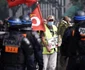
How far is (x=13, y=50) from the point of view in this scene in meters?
6.51

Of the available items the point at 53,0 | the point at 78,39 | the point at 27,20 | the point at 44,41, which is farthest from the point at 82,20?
the point at 53,0

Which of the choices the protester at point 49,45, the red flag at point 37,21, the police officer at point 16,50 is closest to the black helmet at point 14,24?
the police officer at point 16,50

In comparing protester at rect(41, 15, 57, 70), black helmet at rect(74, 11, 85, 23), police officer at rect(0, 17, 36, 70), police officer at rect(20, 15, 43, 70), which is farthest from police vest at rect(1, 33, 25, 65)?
protester at rect(41, 15, 57, 70)

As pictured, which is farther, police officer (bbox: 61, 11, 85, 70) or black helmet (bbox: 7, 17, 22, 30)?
police officer (bbox: 61, 11, 85, 70)

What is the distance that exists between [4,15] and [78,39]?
23.9m

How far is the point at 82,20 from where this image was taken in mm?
7352

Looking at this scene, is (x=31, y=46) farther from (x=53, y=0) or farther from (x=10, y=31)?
(x=53, y=0)

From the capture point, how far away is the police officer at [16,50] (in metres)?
6.53

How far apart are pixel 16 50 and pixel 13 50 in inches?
1.8

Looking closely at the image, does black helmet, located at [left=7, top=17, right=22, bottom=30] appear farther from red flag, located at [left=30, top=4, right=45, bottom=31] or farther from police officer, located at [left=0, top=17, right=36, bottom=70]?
red flag, located at [left=30, top=4, right=45, bottom=31]

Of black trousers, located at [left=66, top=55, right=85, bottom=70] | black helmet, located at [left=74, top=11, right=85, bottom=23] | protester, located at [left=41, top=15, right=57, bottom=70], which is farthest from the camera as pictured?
protester, located at [left=41, top=15, right=57, bottom=70]

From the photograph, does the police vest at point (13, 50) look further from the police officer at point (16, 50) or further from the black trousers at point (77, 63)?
the black trousers at point (77, 63)

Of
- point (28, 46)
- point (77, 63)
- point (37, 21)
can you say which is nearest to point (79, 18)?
point (77, 63)

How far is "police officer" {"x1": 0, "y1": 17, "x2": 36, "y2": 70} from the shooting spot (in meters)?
6.53
